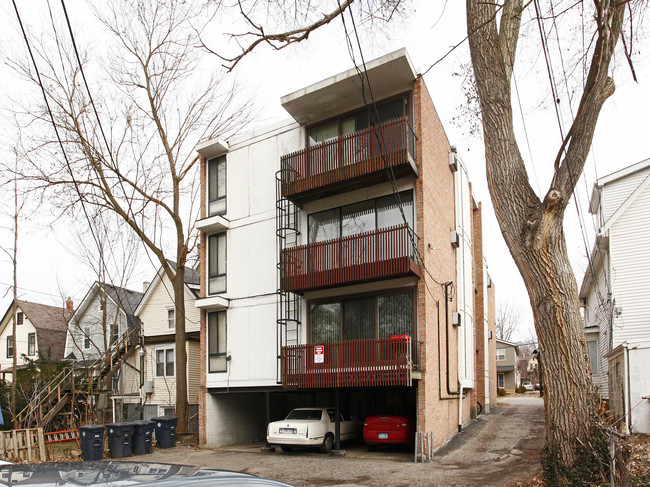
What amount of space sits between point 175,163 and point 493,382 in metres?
20.4

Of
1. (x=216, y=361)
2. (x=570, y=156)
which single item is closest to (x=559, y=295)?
(x=570, y=156)

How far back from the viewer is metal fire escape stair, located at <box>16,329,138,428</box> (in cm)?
2203

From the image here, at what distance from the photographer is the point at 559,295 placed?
8.62 metres

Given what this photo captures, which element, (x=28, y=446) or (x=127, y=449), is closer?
(x=28, y=446)

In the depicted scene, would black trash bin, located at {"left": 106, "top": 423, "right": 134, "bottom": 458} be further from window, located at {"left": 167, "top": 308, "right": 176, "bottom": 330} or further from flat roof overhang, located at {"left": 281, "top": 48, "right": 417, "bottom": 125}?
window, located at {"left": 167, "top": 308, "right": 176, "bottom": 330}

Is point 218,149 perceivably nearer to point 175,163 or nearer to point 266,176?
point 266,176

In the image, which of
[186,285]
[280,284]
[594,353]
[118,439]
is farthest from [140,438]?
[594,353]

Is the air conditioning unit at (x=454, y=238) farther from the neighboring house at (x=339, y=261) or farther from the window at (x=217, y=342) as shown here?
the window at (x=217, y=342)

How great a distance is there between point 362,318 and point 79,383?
1522 centimetres

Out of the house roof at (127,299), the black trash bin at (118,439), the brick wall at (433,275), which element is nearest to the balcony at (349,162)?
the brick wall at (433,275)

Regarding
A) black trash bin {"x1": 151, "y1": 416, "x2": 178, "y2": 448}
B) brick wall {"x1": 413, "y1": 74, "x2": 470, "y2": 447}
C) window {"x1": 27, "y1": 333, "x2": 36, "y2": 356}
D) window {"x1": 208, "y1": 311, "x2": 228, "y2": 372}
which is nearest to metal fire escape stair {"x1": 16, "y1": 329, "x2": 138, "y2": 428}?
black trash bin {"x1": 151, "y1": 416, "x2": 178, "y2": 448}

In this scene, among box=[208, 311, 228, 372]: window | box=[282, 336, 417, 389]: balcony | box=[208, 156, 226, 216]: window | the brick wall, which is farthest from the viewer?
box=[208, 156, 226, 216]: window

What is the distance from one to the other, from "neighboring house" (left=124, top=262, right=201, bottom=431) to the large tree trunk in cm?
1941

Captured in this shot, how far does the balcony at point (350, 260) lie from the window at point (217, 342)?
12.2ft
